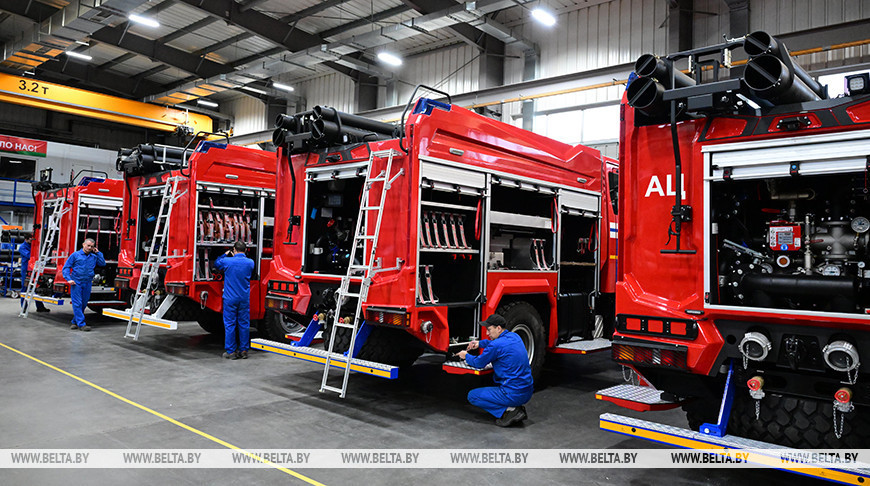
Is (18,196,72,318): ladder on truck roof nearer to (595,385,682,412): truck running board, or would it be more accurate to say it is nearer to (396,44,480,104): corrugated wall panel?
(396,44,480,104): corrugated wall panel

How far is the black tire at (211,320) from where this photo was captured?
9.77 metres

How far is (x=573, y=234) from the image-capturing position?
823cm

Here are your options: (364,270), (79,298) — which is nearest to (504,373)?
(364,270)

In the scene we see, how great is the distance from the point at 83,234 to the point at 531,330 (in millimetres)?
10330

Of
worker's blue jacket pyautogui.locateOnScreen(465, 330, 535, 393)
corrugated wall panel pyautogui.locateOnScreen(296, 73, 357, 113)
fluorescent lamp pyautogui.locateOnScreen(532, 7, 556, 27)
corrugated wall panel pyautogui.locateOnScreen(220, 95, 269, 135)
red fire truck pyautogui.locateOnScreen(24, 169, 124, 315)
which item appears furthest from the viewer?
corrugated wall panel pyautogui.locateOnScreen(220, 95, 269, 135)

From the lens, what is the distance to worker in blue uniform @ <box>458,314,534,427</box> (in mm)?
5332

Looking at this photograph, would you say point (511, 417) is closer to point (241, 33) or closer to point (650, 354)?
point (650, 354)

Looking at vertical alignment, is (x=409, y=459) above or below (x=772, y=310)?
below

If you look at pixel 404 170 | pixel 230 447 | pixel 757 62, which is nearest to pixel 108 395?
pixel 230 447

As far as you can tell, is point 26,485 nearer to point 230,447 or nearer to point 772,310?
point 230,447

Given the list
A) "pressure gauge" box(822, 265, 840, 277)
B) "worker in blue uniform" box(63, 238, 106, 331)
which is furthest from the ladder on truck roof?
"pressure gauge" box(822, 265, 840, 277)

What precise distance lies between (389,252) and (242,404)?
2167 mm

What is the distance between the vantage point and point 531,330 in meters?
6.88

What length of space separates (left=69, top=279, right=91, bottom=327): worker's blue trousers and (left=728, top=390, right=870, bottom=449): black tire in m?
11.1
